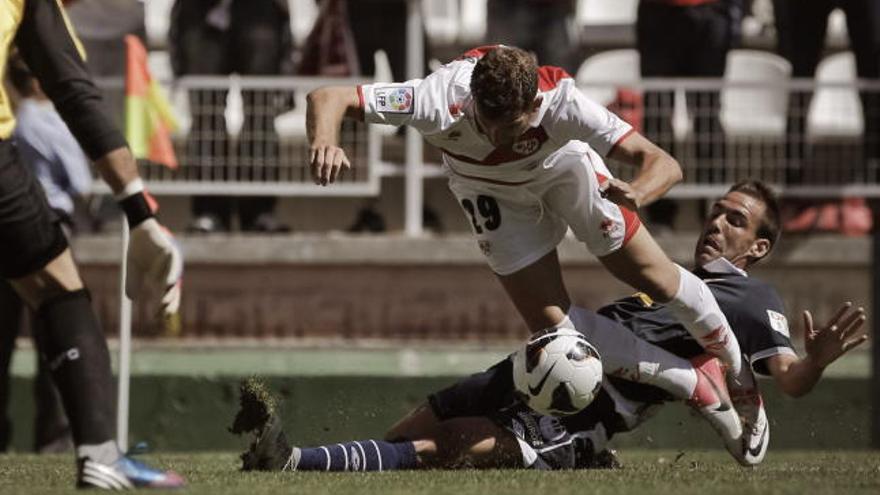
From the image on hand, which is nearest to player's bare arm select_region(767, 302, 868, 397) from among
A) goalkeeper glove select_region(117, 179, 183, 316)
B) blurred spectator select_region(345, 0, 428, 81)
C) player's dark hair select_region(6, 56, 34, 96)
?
goalkeeper glove select_region(117, 179, 183, 316)

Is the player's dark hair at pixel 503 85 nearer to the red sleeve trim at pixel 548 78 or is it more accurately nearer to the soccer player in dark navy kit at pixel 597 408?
the red sleeve trim at pixel 548 78

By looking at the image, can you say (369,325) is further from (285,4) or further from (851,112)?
(851,112)

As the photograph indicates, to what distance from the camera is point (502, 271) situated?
30.0 ft

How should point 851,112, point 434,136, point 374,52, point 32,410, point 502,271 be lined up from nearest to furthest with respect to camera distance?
point 434,136
point 502,271
point 32,410
point 374,52
point 851,112

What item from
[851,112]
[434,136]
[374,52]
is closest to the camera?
[434,136]

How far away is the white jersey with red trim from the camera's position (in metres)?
8.40

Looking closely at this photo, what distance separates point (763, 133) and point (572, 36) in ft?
5.30

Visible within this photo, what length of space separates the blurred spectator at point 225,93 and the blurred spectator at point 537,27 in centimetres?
145

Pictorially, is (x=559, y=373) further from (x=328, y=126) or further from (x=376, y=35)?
(x=376, y=35)

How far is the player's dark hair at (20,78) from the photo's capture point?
40.1 feet

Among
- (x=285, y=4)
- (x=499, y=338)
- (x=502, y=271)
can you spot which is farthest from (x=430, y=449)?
(x=285, y=4)

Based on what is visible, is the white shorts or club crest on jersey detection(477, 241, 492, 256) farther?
club crest on jersey detection(477, 241, 492, 256)

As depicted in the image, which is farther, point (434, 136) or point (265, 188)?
point (265, 188)

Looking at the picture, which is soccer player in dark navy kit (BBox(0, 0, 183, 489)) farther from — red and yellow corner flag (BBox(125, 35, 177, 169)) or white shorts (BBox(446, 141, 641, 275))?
red and yellow corner flag (BBox(125, 35, 177, 169))
